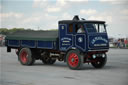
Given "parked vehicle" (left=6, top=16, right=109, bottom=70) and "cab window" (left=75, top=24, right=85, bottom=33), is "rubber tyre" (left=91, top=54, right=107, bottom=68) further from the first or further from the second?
"cab window" (left=75, top=24, right=85, bottom=33)

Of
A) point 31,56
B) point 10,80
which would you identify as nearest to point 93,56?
point 31,56

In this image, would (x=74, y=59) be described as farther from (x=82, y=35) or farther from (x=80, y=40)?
(x=82, y=35)

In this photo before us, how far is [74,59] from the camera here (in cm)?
1480

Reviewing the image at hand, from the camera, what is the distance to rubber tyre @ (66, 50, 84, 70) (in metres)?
14.5

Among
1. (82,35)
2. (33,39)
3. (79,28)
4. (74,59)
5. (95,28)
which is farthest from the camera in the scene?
(33,39)

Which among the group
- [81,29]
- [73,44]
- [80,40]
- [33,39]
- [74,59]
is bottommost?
[74,59]

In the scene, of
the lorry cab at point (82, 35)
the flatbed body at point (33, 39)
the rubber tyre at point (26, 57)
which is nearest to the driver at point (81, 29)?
the lorry cab at point (82, 35)

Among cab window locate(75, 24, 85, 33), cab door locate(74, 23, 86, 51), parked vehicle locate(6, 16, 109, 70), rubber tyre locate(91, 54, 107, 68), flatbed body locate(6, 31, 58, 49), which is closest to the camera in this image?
cab door locate(74, 23, 86, 51)

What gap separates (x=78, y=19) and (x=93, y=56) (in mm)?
2059

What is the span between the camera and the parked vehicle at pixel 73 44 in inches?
574

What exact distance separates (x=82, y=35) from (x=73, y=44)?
0.71m

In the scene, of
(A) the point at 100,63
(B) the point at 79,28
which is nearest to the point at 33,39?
(B) the point at 79,28

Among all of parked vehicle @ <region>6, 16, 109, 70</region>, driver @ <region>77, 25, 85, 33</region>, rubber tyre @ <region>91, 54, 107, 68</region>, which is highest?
driver @ <region>77, 25, 85, 33</region>

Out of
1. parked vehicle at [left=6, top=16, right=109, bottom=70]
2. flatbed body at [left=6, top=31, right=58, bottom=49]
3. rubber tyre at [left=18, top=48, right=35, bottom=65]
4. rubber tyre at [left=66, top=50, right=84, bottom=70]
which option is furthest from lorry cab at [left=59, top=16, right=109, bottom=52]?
rubber tyre at [left=18, top=48, right=35, bottom=65]
